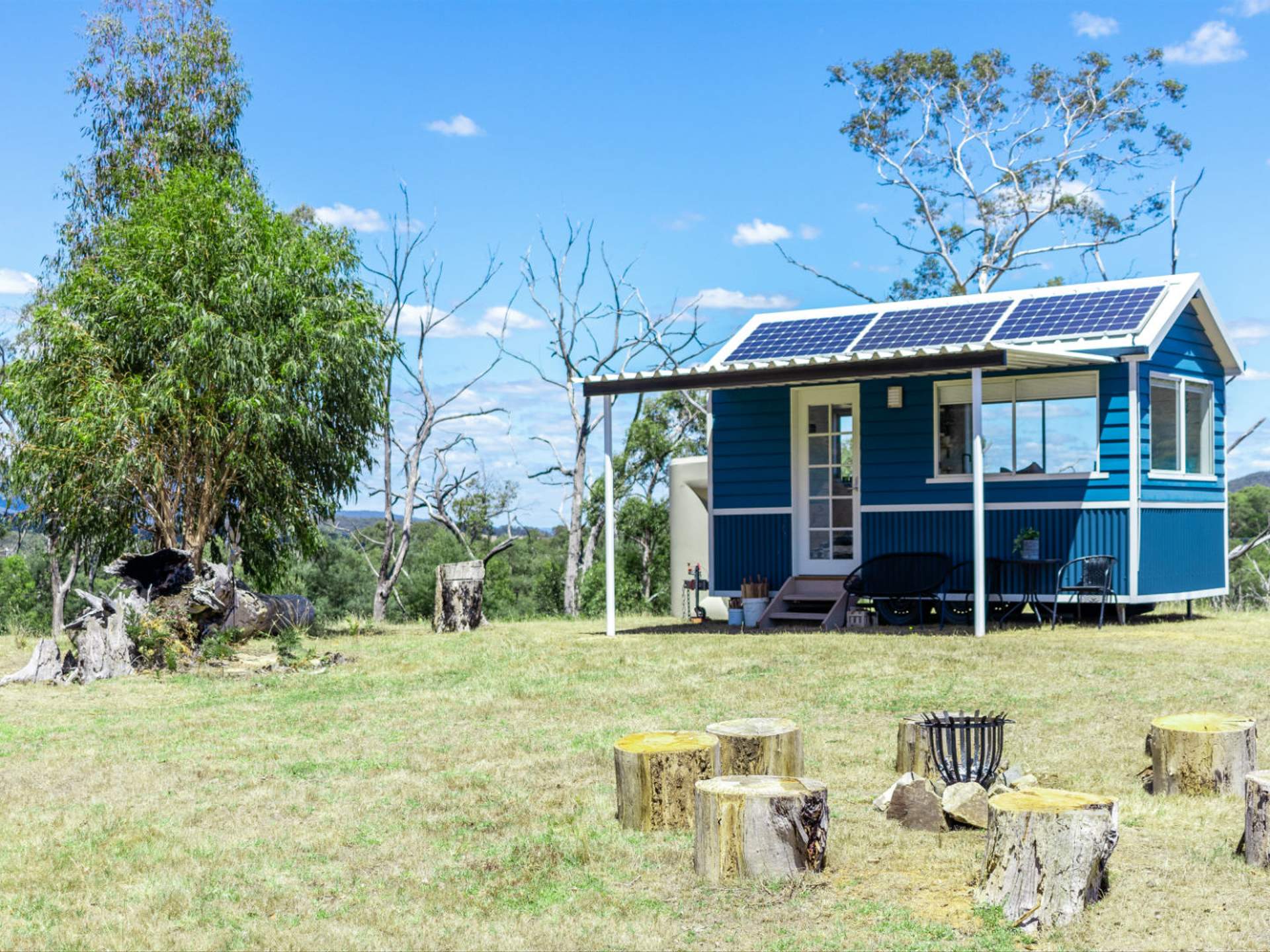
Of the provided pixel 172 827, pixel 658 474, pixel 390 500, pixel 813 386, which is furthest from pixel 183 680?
pixel 658 474

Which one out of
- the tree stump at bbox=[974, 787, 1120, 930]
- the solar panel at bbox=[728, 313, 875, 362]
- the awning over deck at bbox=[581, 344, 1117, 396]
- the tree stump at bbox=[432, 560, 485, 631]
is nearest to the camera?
the tree stump at bbox=[974, 787, 1120, 930]

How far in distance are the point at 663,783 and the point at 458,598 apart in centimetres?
1002

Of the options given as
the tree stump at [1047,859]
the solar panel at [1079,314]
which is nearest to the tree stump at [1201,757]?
the tree stump at [1047,859]

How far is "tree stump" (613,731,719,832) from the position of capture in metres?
5.71

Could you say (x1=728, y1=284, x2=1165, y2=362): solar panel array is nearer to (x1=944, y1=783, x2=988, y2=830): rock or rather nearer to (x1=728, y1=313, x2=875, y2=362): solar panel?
(x1=728, y1=313, x2=875, y2=362): solar panel

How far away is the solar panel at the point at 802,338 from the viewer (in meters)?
15.4

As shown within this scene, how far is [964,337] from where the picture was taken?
14562mm

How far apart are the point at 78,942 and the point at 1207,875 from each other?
12.9 feet

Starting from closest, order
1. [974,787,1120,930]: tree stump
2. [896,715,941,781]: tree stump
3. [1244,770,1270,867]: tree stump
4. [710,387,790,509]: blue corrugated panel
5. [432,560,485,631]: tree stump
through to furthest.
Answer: [974,787,1120,930]: tree stump < [1244,770,1270,867]: tree stump < [896,715,941,781]: tree stump < [432,560,485,631]: tree stump < [710,387,790,509]: blue corrugated panel

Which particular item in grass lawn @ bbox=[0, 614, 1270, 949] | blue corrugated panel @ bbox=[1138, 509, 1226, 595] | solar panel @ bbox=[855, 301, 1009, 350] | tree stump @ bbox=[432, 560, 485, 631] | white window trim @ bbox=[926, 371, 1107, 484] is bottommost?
grass lawn @ bbox=[0, 614, 1270, 949]

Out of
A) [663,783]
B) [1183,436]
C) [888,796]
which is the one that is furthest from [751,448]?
[663,783]

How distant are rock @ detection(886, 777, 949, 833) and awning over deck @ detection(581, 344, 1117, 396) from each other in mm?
7257

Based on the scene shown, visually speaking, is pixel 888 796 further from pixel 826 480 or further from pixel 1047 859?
pixel 826 480

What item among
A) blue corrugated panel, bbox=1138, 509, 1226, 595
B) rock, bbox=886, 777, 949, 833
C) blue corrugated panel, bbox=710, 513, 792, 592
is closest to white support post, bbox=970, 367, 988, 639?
blue corrugated panel, bbox=1138, 509, 1226, 595
